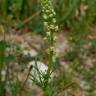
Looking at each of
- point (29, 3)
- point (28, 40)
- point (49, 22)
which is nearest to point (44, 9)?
point (49, 22)

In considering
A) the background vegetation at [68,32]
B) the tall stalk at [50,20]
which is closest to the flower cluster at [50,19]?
the tall stalk at [50,20]

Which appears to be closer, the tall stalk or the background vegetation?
the tall stalk

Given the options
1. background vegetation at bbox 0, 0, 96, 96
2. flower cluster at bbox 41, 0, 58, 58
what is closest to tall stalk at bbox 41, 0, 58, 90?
flower cluster at bbox 41, 0, 58, 58

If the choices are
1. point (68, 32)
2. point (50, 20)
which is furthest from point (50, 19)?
point (68, 32)

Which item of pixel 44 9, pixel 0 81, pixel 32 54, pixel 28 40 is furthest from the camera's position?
pixel 28 40

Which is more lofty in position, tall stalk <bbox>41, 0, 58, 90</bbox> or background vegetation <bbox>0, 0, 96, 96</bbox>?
background vegetation <bbox>0, 0, 96, 96</bbox>

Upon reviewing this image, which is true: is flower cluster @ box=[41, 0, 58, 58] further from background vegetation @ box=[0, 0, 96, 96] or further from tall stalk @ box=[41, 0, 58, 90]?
background vegetation @ box=[0, 0, 96, 96]

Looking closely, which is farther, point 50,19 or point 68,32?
point 68,32

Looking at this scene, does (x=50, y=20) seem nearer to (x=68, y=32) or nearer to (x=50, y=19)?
(x=50, y=19)

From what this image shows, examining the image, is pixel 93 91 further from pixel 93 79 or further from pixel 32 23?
pixel 32 23

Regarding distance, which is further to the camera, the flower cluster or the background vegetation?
the background vegetation

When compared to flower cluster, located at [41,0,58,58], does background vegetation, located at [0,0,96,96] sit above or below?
above
